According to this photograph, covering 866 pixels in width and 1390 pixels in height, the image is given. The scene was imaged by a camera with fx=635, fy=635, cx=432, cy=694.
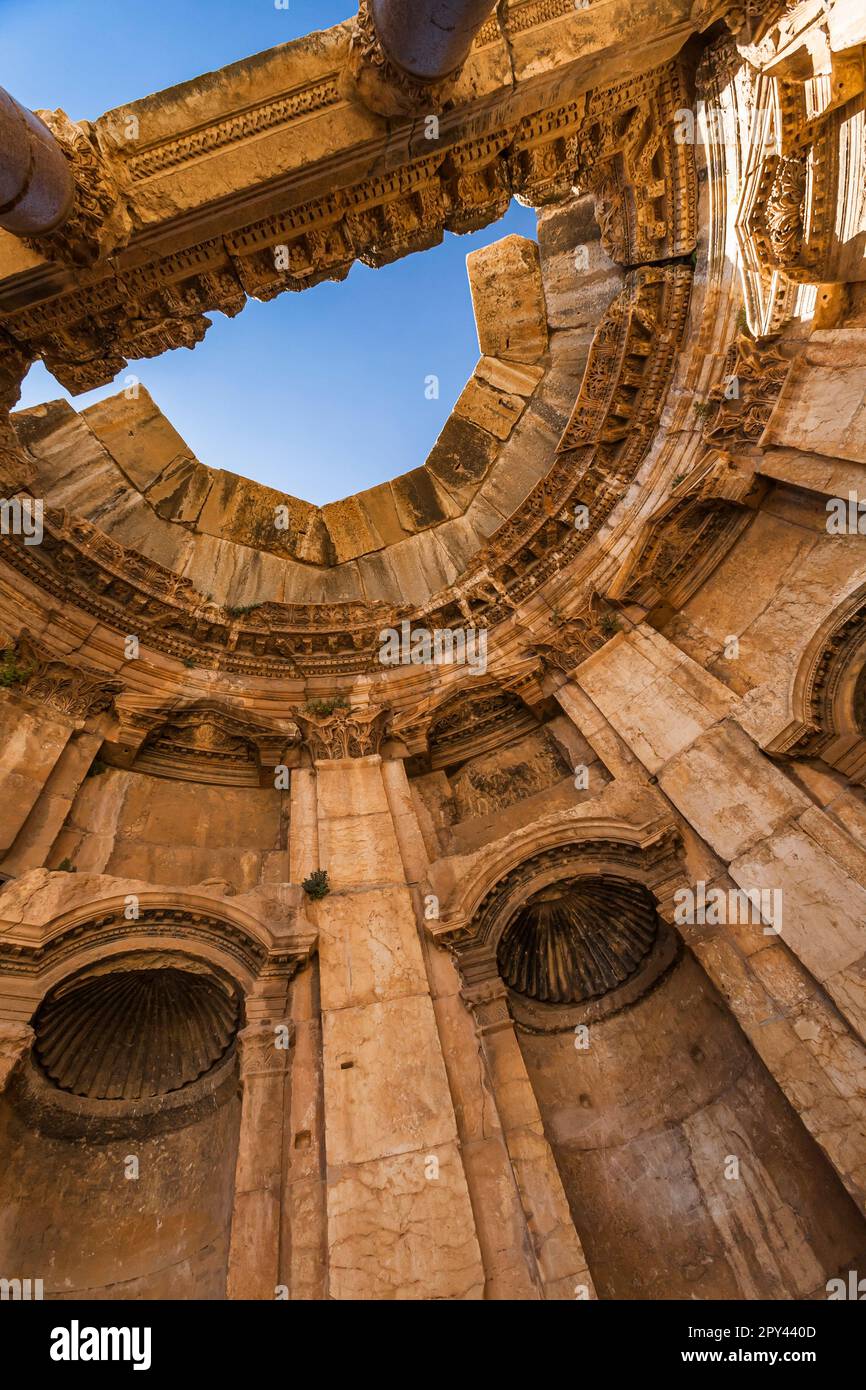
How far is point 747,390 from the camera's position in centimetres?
831

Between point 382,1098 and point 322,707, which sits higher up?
point 322,707

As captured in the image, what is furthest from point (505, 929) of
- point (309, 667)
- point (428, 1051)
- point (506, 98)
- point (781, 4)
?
point (781, 4)

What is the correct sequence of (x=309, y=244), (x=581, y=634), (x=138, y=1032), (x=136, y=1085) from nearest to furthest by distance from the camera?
(x=309, y=244) → (x=136, y=1085) → (x=138, y=1032) → (x=581, y=634)

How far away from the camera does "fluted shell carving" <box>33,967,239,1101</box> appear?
285 inches

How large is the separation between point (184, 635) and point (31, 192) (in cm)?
627

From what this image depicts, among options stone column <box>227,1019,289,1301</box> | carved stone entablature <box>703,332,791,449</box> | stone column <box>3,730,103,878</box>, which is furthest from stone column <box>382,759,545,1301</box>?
carved stone entablature <box>703,332,791,449</box>

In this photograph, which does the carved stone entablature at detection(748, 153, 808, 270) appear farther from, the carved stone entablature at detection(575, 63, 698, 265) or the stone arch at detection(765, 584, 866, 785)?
the stone arch at detection(765, 584, 866, 785)

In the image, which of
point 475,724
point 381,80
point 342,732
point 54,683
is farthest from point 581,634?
point 54,683

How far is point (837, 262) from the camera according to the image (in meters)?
7.05

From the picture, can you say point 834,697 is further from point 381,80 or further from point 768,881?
point 381,80

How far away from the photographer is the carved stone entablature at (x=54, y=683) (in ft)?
27.8

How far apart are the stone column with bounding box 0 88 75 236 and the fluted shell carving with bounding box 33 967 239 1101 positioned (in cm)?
756

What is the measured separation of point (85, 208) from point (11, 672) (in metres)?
5.38
